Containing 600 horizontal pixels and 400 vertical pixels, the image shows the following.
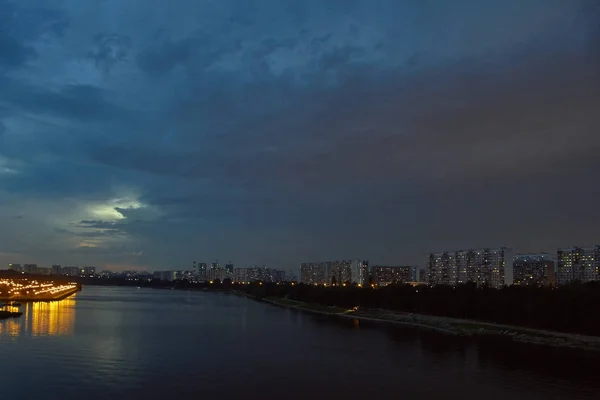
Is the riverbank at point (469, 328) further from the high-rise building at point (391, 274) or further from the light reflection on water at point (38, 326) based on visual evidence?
the high-rise building at point (391, 274)

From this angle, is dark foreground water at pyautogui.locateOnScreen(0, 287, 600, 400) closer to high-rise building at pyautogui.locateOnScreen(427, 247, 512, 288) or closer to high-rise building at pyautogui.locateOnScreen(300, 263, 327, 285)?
high-rise building at pyautogui.locateOnScreen(427, 247, 512, 288)

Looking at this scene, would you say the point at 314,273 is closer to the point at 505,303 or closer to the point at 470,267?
the point at 470,267

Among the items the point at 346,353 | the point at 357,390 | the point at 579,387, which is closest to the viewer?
the point at 357,390

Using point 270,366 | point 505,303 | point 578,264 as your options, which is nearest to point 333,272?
point 578,264

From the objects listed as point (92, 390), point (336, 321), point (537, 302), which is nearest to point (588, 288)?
point (537, 302)

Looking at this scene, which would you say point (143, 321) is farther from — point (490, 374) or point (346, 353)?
point (490, 374)

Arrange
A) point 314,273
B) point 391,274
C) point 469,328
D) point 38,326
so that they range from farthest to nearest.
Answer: point 314,273
point 391,274
point 469,328
point 38,326
